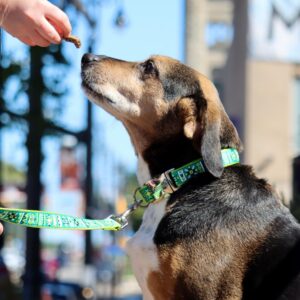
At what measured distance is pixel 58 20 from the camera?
3695mm

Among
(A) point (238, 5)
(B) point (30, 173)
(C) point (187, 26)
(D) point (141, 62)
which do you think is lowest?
(B) point (30, 173)

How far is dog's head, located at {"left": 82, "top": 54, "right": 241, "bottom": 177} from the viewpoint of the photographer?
14.0 ft

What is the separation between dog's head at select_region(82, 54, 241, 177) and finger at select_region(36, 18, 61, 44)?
83 cm

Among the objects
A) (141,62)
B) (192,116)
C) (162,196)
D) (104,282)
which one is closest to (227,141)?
(192,116)

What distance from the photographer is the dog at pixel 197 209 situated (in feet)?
12.4

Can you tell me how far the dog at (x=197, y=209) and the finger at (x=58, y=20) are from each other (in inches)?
28.8

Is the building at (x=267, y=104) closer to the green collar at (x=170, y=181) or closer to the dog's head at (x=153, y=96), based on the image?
the dog's head at (x=153, y=96)

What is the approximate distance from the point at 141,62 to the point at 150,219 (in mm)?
1149

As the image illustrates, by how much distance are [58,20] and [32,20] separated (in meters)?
0.17

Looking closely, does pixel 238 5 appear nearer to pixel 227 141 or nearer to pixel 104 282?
pixel 104 282

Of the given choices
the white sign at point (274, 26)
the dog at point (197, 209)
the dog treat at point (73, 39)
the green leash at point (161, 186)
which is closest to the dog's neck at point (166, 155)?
the dog at point (197, 209)

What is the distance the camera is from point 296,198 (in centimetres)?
592

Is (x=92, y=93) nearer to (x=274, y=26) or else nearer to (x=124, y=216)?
(x=124, y=216)

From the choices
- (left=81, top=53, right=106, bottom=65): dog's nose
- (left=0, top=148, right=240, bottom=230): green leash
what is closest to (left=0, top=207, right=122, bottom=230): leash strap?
(left=0, top=148, right=240, bottom=230): green leash
